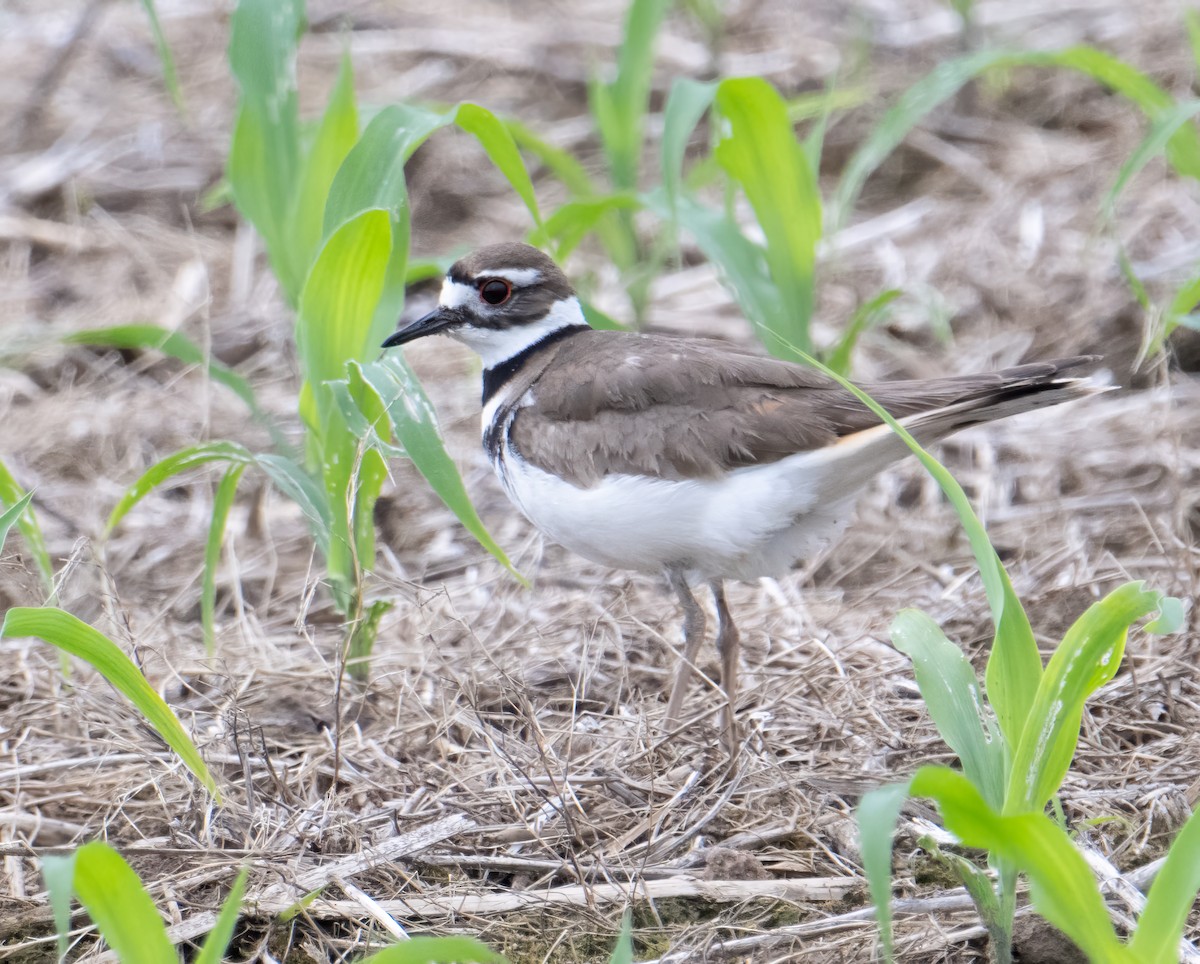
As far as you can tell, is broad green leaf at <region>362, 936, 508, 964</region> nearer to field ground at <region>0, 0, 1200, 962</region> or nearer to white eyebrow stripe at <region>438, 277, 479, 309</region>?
field ground at <region>0, 0, 1200, 962</region>

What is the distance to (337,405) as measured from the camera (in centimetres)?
353

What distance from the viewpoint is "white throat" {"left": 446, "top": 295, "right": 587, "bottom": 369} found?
13.5 ft

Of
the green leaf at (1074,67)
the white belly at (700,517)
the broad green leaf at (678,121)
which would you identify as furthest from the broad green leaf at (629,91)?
the white belly at (700,517)

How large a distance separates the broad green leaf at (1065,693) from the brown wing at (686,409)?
939 mm

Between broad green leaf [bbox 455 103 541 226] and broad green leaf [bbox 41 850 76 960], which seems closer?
broad green leaf [bbox 41 850 76 960]

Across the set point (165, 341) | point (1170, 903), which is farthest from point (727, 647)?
point (165, 341)

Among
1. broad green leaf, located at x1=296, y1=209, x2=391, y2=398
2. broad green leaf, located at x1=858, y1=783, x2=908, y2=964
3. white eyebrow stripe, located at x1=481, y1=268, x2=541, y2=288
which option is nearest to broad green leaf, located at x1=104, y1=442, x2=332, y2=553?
broad green leaf, located at x1=296, y1=209, x2=391, y2=398

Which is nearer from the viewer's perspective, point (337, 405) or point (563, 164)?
point (337, 405)

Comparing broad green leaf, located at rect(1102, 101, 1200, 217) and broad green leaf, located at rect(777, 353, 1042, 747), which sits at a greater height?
broad green leaf, located at rect(1102, 101, 1200, 217)

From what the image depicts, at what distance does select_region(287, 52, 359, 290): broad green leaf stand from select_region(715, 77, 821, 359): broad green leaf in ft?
3.55

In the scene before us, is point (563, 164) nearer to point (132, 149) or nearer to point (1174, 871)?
point (132, 149)

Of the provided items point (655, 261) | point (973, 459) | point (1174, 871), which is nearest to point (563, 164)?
point (655, 261)

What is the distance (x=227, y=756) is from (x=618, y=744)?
983 mm

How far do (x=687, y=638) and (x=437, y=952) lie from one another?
5.61 feet
